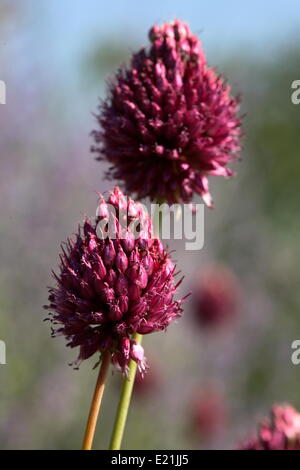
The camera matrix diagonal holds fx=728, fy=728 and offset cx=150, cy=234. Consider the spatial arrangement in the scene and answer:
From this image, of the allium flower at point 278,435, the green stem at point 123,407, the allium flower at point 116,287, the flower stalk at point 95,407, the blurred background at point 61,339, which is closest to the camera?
the flower stalk at point 95,407

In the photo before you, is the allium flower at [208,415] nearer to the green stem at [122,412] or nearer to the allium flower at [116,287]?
the green stem at [122,412]

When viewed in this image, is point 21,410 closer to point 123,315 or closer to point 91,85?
point 123,315

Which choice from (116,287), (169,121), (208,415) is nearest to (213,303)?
(208,415)

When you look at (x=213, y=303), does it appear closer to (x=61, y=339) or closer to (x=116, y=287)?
(x=61, y=339)

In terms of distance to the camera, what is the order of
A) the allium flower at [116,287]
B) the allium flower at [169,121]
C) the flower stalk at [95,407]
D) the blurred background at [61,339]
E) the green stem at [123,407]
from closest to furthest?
1. the flower stalk at [95,407]
2. the allium flower at [116,287]
3. the green stem at [123,407]
4. the allium flower at [169,121]
5. the blurred background at [61,339]

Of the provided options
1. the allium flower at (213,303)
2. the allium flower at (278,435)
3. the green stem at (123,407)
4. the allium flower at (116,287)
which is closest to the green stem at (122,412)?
the green stem at (123,407)

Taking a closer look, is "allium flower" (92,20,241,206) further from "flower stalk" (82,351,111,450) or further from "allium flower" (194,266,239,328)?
"allium flower" (194,266,239,328)
